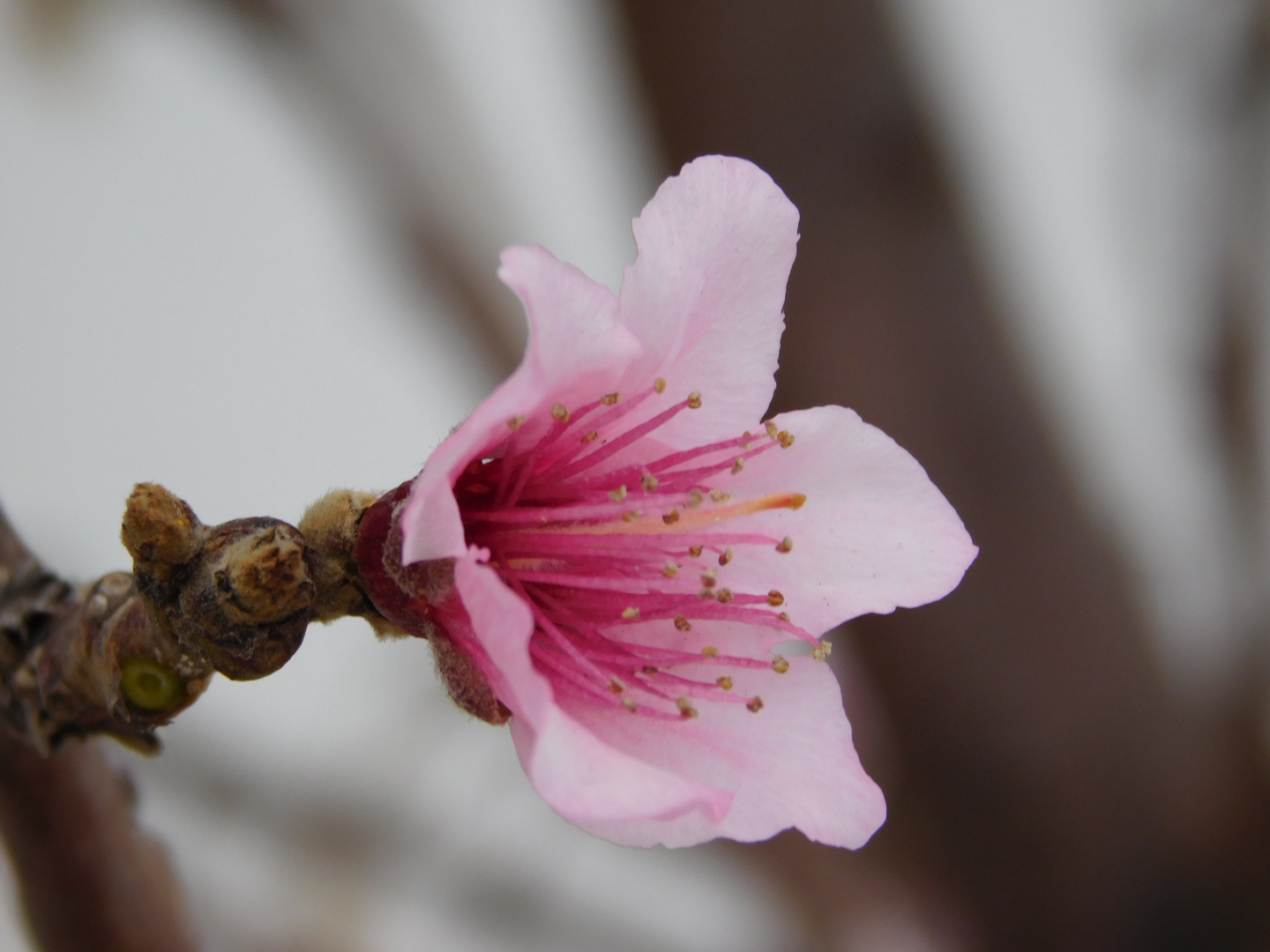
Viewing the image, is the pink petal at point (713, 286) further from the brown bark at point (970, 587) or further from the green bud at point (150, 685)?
the brown bark at point (970, 587)

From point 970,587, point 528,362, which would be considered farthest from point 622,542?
point 970,587

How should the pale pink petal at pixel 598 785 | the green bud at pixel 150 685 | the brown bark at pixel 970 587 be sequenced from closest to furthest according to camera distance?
the pale pink petal at pixel 598 785
the green bud at pixel 150 685
the brown bark at pixel 970 587

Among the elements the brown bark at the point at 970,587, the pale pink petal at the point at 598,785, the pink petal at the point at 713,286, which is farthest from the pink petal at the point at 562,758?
the brown bark at the point at 970,587

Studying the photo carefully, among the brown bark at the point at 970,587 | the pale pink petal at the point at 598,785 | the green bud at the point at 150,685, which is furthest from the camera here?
the brown bark at the point at 970,587

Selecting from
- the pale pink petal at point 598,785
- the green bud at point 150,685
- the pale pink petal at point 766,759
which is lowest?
the pale pink petal at point 766,759

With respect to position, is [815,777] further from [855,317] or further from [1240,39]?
[1240,39]

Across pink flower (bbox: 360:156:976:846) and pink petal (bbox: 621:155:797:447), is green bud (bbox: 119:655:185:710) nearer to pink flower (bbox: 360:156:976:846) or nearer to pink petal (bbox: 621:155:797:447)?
pink flower (bbox: 360:156:976:846)

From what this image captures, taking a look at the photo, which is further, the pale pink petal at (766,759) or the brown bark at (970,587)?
the brown bark at (970,587)
